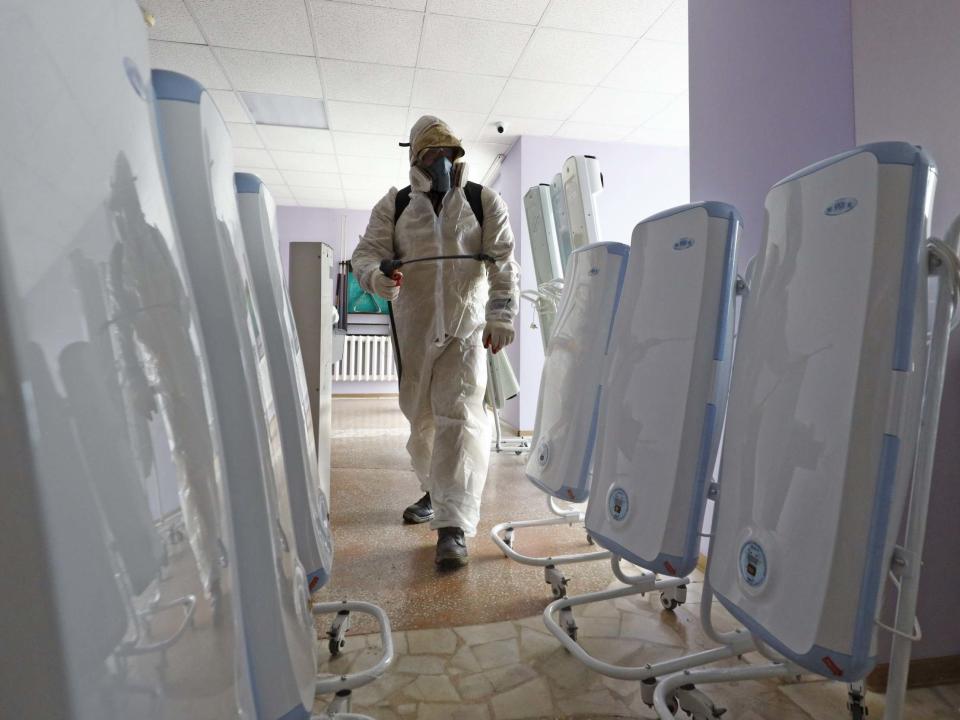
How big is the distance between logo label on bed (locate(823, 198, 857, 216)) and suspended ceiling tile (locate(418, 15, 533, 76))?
251 centimetres

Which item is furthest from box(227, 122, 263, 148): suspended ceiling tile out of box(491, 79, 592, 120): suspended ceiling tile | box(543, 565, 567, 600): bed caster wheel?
box(543, 565, 567, 600): bed caster wheel

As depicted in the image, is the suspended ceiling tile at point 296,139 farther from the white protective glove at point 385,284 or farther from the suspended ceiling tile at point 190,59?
the white protective glove at point 385,284

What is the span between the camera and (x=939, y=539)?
1076 millimetres

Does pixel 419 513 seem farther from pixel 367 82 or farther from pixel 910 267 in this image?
pixel 367 82

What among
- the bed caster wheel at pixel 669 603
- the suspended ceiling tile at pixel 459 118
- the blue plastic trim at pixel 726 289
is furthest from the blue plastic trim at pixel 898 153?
the suspended ceiling tile at pixel 459 118

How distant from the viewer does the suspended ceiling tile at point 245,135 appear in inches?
164

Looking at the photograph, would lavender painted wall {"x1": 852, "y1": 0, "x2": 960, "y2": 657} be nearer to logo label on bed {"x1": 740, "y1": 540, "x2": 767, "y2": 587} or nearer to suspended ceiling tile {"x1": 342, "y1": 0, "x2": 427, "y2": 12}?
logo label on bed {"x1": 740, "y1": 540, "x2": 767, "y2": 587}

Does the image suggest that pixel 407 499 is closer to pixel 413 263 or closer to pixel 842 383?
pixel 413 263

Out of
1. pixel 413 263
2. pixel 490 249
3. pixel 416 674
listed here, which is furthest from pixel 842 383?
pixel 413 263

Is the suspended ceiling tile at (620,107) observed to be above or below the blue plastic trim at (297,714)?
above

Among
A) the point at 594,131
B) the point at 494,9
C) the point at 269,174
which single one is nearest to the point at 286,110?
the point at 269,174

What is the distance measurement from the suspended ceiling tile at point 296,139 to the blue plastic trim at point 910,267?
13.9 ft

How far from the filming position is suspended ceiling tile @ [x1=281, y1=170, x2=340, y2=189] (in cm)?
533

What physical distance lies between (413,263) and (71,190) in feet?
5.13
